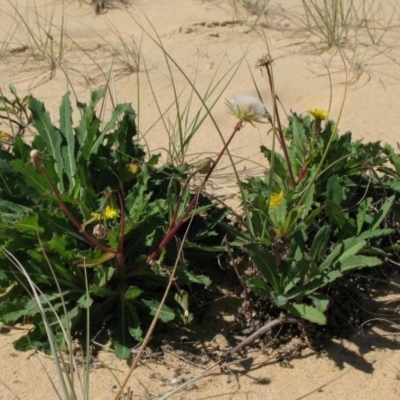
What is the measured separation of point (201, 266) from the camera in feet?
7.97

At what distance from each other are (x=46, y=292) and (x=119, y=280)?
0.20m

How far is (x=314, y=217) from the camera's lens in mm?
2254

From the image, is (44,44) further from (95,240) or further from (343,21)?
(95,240)

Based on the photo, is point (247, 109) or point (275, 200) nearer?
point (247, 109)

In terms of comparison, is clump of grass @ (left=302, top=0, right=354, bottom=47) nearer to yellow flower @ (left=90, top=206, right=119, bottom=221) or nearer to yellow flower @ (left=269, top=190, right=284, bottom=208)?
yellow flower @ (left=269, top=190, right=284, bottom=208)

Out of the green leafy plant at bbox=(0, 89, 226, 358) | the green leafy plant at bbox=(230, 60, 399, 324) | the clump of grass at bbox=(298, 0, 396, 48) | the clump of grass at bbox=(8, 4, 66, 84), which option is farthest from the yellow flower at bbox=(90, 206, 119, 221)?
the clump of grass at bbox=(298, 0, 396, 48)

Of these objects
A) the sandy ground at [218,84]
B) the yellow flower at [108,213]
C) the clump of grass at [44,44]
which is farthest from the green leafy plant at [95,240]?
the clump of grass at [44,44]

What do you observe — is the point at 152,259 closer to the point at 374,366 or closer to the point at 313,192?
the point at 313,192

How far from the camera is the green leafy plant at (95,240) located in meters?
2.13

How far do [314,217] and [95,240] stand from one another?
0.63 m

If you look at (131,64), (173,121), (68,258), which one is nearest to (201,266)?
(68,258)

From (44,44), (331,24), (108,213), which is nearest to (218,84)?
(331,24)

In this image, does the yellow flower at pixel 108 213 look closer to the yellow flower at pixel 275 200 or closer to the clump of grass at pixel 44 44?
the yellow flower at pixel 275 200

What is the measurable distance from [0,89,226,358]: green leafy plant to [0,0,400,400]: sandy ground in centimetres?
14
